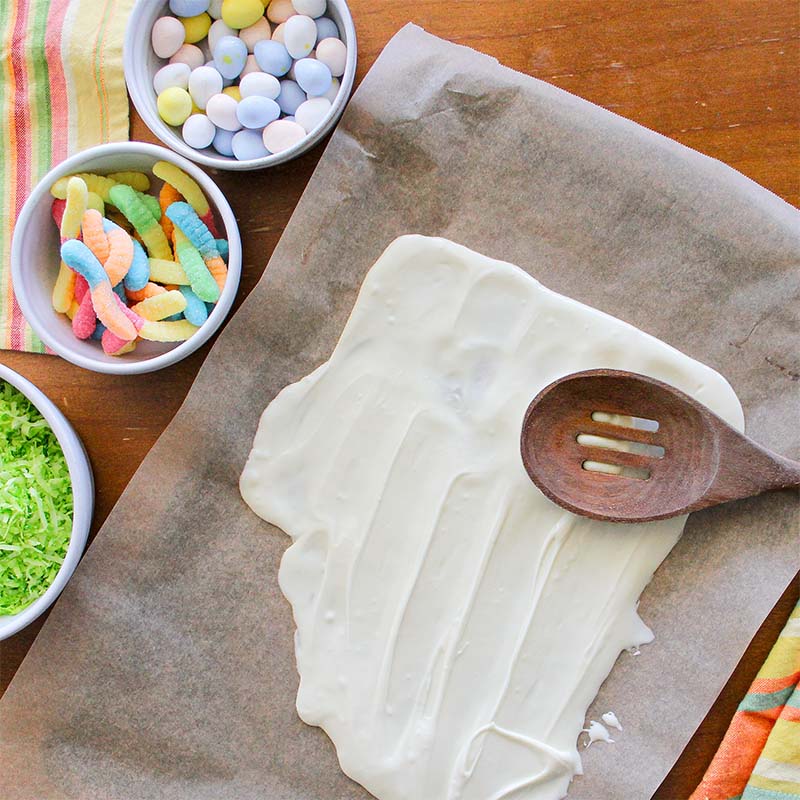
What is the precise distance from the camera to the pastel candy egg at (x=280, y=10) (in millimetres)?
929

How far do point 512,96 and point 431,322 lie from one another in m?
0.25

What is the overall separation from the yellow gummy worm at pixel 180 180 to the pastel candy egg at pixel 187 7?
16cm

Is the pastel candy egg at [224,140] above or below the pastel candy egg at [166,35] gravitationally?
below

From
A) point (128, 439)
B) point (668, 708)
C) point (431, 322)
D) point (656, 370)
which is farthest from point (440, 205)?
point (668, 708)

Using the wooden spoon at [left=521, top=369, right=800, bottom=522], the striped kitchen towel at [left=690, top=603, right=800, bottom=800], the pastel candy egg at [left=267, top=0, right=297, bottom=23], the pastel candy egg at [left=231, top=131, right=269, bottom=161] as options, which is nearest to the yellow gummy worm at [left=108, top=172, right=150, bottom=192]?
the pastel candy egg at [left=231, top=131, right=269, bottom=161]

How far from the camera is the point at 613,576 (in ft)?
2.98

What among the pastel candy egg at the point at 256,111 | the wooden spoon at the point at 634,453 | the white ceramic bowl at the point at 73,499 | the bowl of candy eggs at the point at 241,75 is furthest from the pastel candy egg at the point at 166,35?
the wooden spoon at the point at 634,453

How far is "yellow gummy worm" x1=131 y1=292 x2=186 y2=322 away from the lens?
35.0 inches

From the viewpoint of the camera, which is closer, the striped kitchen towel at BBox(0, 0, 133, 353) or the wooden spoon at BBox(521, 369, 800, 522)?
the wooden spoon at BBox(521, 369, 800, 522)

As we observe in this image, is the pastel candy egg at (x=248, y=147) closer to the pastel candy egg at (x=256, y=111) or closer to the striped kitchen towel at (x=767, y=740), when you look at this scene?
the pastel candy egg at (x=256, y=111)

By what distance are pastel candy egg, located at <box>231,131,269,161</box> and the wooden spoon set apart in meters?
0.39

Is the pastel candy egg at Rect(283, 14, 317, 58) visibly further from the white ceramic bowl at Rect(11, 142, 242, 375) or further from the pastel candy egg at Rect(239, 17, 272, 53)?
the white ceramic bowl at Rect(11, 142, 242, 375)

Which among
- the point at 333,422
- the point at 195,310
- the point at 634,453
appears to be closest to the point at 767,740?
the point at 634,453

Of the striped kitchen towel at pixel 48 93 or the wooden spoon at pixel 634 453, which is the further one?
the striped kitchen towel at pixel 48 93
